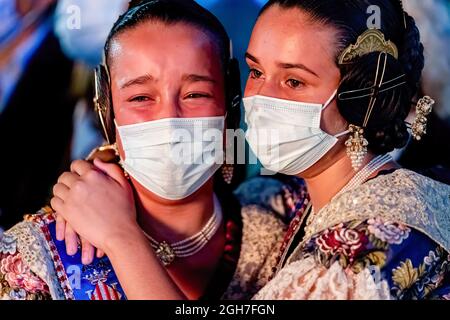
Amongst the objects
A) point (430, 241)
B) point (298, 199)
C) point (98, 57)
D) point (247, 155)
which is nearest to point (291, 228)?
point (298, 199)

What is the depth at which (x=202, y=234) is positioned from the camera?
8.95 feet

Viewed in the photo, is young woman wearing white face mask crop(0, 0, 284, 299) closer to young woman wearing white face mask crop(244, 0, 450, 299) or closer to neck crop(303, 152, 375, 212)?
young woman wearing white face mask crop(244, 0, 450, 299)

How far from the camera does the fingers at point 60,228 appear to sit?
2408 mm

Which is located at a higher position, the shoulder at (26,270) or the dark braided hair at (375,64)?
the dark braided hair at (375,64)

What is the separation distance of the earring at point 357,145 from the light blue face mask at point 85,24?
1585 mm

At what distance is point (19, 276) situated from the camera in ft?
7.57

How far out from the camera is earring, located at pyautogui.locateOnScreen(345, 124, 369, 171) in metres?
2.37

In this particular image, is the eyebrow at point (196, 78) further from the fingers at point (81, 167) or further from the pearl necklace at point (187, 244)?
the pearl necklace at point (187, 244)

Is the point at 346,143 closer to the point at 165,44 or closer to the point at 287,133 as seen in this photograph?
the point at 287,133

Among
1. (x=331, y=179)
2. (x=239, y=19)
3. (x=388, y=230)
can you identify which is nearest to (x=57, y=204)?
(x=331, y=179)

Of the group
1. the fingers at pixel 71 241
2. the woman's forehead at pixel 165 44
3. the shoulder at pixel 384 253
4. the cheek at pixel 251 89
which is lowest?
the fingers at pixel 71 241

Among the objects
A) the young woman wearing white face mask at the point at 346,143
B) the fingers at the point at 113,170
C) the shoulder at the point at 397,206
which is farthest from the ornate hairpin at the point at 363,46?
the fingers at the point at 113,170

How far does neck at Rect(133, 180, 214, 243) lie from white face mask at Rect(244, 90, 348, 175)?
385 mm

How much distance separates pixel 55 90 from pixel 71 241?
1530 mm
